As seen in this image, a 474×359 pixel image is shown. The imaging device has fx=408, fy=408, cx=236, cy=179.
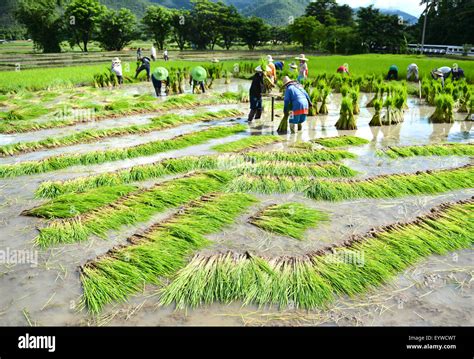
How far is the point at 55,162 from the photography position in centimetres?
720

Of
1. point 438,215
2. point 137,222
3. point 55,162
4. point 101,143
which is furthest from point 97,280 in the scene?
point 101,143

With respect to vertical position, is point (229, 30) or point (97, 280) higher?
point (229, 30)

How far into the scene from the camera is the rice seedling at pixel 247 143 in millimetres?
7910

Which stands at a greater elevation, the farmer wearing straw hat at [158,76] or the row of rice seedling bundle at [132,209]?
the farmer wearing straw hat at [158,76]

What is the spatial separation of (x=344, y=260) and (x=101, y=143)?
6.54 metres

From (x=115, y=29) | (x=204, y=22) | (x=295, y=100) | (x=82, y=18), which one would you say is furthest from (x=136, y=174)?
(x=204, y=22)

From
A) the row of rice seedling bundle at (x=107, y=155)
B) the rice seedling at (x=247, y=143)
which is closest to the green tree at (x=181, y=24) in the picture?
the row of rice seedling bundle at (x=107, y=155)

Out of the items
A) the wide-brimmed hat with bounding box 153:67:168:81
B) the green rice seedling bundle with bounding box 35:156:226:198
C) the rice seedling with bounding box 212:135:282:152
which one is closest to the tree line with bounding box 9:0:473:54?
the wide-brimmed hat with bounding box 153:67:168:81

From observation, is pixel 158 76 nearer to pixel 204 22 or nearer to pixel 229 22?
pixel 204 22

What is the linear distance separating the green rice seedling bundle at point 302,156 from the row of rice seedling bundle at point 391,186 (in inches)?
50.6

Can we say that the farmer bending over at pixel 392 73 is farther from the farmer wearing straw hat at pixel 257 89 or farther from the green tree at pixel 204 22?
the green tree at pixel 204 22

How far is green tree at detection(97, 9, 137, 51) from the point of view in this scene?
4294 cm
